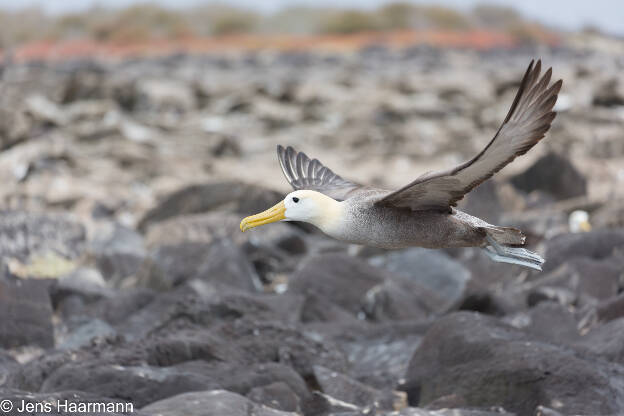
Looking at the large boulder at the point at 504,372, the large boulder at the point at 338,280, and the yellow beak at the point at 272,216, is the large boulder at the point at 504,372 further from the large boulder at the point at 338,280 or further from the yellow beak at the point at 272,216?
the large boulder at the point at 338,280

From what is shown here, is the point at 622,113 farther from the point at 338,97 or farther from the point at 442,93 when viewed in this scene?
the point at 338,97

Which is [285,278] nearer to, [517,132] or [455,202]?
[455,202]

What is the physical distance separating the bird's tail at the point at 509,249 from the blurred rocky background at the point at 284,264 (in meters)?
0.69

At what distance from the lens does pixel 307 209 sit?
4.55 m

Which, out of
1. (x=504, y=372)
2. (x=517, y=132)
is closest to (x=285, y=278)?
(x=504, y=372)

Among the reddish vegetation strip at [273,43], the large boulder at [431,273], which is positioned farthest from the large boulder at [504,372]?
the reddish vegetation strip at [273,43]

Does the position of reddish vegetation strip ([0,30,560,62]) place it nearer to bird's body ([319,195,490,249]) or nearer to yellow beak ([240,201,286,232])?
yellow beak ([240,201,286,232])

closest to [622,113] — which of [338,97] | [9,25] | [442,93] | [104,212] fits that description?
[442,93]

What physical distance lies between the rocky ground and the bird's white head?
958mm

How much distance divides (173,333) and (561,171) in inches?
315

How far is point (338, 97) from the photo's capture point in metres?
23.2

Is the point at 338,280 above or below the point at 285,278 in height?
above

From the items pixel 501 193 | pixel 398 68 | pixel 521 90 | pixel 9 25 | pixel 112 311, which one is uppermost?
pixel 9 25

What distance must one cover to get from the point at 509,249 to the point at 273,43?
49927 millimetres
